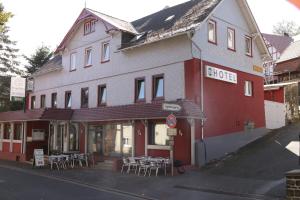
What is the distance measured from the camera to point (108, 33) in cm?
2467

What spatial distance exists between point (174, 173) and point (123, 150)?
19.6 ft

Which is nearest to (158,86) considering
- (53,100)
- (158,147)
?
(158,147)

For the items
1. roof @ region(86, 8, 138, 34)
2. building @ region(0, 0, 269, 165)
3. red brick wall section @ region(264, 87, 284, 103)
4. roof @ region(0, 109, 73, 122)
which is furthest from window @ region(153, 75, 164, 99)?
red brick wall section @ region(264, 87, 284, 103)

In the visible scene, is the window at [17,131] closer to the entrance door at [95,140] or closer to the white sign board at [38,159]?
the entrance door at [95,140]

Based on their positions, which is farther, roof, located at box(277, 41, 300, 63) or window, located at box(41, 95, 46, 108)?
roof, located at box(277, 41, 300, 63)

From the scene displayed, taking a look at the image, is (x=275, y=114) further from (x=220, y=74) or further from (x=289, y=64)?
(x=289, y=64)

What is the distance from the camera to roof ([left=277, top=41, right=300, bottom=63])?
149 feet

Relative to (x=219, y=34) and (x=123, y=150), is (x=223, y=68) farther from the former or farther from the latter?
(x=123, y=150)

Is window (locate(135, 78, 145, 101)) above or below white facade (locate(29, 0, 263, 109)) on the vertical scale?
below

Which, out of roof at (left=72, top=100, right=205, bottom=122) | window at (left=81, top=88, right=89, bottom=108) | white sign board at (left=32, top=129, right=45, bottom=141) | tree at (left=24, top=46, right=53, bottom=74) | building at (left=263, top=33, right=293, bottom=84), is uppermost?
building at (left=263, top=33, right=293, bottom=84)

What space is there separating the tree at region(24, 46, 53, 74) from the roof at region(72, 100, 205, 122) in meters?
23.3

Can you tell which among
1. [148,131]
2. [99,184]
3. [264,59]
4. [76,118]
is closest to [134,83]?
[148,131]

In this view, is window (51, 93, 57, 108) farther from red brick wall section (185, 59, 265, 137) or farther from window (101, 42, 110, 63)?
red brick wall section (185, 59, 265, 137)

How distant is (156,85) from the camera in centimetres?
2155
